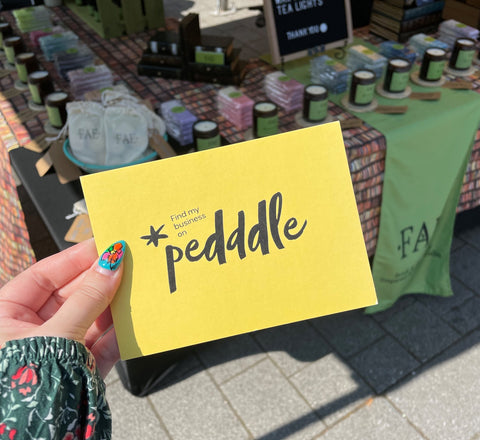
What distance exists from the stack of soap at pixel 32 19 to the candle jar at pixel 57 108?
3.58 feet

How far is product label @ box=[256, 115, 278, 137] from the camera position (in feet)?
5.67

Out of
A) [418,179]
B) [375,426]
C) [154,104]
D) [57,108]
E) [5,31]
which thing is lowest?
[375,426]

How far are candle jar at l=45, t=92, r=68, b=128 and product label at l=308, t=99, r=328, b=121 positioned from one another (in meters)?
0.98

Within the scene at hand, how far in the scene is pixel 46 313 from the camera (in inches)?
39.4

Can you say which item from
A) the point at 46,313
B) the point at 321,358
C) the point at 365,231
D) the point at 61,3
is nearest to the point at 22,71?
the point at 61,3

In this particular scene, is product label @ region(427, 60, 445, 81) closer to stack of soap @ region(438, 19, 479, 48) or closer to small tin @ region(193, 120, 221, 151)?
stack of soap @ region(438, 19, 479, 48)

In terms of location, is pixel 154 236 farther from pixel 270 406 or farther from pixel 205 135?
pixel 270 406

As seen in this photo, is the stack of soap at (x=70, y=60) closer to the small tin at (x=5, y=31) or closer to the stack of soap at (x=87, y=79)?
the stack of soap at (x=87, y=79)

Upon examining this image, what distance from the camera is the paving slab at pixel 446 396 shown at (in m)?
1.83

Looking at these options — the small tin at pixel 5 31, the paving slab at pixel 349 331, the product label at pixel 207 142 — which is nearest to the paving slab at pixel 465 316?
the paving slab at pixel 349 331

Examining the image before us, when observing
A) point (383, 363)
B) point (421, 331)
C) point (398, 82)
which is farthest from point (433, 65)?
point (383, 363)

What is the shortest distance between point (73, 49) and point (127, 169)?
1700 mm

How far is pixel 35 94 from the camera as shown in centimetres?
199

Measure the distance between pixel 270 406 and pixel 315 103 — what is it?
127 centimetres
